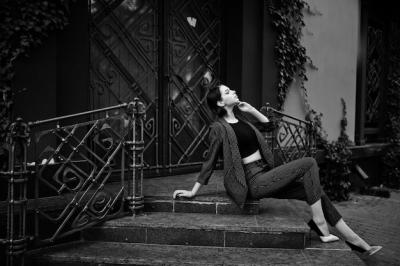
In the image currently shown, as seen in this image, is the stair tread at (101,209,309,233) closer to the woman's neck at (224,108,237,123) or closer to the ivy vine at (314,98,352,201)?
the woman's neck at (224,108,237,123)

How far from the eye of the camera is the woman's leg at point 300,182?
4.28 m

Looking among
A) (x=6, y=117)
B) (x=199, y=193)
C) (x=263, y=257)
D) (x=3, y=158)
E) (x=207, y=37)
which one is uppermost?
(x=207, y=37)

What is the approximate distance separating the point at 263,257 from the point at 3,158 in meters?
2.60

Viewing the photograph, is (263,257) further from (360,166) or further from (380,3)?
(380,3)

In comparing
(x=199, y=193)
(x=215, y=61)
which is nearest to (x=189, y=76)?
(x=215, y=61)

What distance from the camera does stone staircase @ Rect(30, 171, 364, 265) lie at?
3834 mm

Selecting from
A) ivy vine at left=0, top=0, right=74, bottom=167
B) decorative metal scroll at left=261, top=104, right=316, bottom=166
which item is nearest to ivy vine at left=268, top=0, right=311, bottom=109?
decorative metal scroll at left=261, top=104, right=316, bottom=166

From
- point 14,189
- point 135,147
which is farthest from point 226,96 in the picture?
point 14,189

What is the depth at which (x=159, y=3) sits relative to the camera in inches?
252

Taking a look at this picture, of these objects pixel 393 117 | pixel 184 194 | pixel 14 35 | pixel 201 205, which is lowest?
pixel 201 205

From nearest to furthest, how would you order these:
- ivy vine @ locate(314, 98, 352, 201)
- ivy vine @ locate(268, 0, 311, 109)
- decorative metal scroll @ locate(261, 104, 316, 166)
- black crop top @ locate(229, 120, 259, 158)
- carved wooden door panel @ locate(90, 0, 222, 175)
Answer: black crop top @ locate(229, 120, 259, 158) → carved wooden door panel @ locate(90, 0, 222, 175) → decorative metal scroll @ locate(261, 104, 316, 166) → ivy vine @ locate(268, 0, 311, 109) → ivy vine @ locate(314, 98, 352, 201)

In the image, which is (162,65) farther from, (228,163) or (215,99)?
(228,163)

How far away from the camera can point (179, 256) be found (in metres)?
3.92

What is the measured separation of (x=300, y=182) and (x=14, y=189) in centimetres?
266
